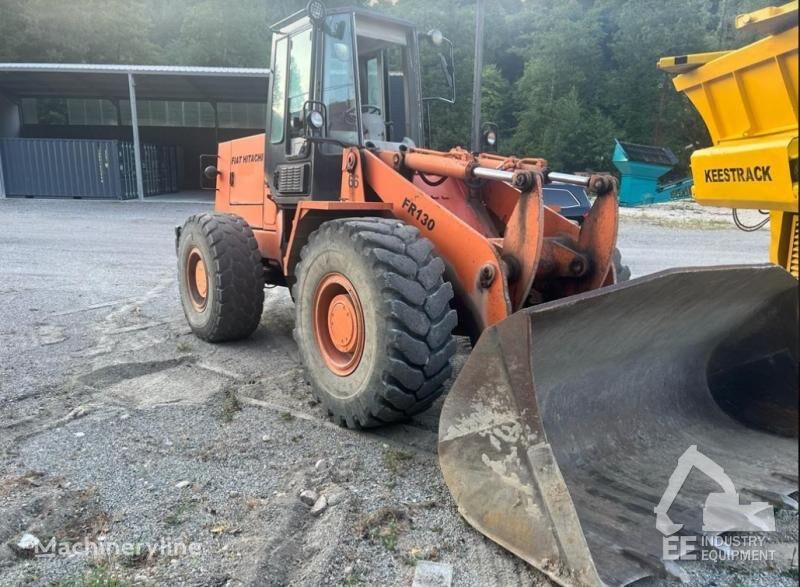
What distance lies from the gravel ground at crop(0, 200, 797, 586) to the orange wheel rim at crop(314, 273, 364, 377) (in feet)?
1.31

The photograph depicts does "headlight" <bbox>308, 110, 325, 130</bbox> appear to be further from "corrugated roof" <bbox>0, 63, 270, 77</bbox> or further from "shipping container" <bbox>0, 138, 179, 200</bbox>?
"shipping container" <bbox>0, 138, 179, 200</bbox>

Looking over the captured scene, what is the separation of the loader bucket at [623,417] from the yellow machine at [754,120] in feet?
2.16

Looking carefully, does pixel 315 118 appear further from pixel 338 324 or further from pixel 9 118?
pixel 9 118

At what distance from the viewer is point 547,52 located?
110 feet

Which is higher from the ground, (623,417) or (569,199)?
(569,199)

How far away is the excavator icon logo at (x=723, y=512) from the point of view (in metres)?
2.59

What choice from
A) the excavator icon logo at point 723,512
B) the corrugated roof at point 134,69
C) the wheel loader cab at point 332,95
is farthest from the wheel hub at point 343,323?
the corrugated roof at point 134,69

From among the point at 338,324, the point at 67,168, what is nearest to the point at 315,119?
the point at 338,324

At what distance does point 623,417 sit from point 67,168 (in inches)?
887

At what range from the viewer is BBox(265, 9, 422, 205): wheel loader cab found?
458 cm

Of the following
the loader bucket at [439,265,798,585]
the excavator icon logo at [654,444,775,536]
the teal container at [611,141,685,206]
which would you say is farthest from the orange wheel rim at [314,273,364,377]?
the teal container at [611,141,685,206]

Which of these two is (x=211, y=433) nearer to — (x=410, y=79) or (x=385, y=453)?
(x=385, y=453)

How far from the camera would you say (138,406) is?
406 centimetres

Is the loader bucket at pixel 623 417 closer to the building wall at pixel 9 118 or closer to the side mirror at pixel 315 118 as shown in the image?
the side mirror at pixel 315 118
